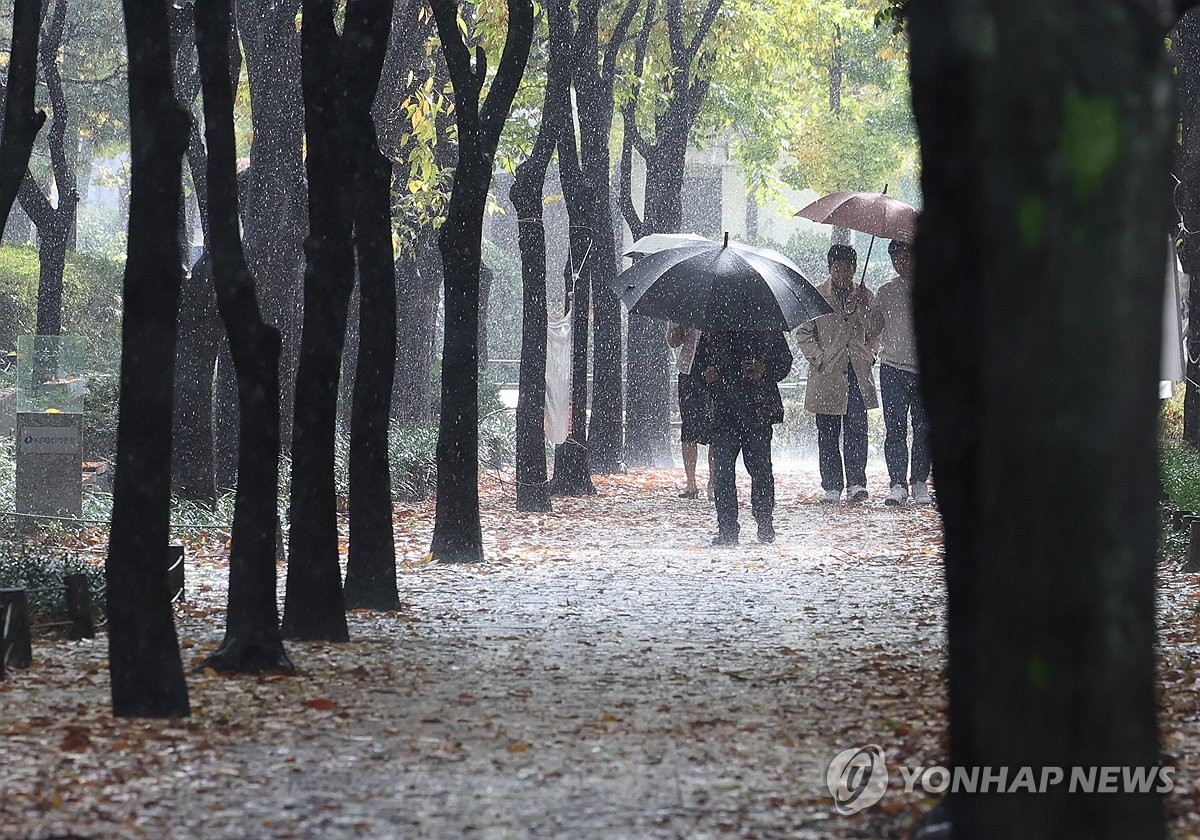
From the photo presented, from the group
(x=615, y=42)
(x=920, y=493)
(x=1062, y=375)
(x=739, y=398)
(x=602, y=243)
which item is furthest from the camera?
(x=615, y=42)

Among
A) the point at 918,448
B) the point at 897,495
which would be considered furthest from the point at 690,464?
the point at 918,448

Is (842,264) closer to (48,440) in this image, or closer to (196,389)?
(196,389)

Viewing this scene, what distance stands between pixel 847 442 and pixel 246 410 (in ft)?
38.8

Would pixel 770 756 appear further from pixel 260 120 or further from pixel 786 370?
pixel 260 120

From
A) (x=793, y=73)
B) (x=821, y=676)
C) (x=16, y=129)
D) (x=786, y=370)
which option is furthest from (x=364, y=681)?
(x=793, y=73)

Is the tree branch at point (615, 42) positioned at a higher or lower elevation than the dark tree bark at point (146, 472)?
higher

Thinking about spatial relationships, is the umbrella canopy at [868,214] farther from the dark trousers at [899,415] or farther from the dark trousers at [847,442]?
the dark trousers at [847,442]

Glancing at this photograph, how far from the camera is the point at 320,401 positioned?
30.3ft

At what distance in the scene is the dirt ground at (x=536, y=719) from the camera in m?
5.35

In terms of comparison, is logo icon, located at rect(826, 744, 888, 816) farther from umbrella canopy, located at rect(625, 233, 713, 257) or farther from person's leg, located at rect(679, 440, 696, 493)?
person's leg, located at rect(679, 440, 696, 493)

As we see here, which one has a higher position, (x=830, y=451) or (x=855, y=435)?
(x=855, y=435)

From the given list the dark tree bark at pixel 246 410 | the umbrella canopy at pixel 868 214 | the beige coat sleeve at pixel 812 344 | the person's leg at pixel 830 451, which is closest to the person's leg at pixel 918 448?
the person's leg at pixel 830 451

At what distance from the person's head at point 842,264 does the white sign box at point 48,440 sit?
25.1ft

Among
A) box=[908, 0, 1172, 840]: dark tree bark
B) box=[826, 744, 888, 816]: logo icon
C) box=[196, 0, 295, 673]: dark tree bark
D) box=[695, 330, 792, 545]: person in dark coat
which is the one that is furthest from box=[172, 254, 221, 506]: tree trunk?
box=[908, 0, 1172, 840]: dark tree bark
